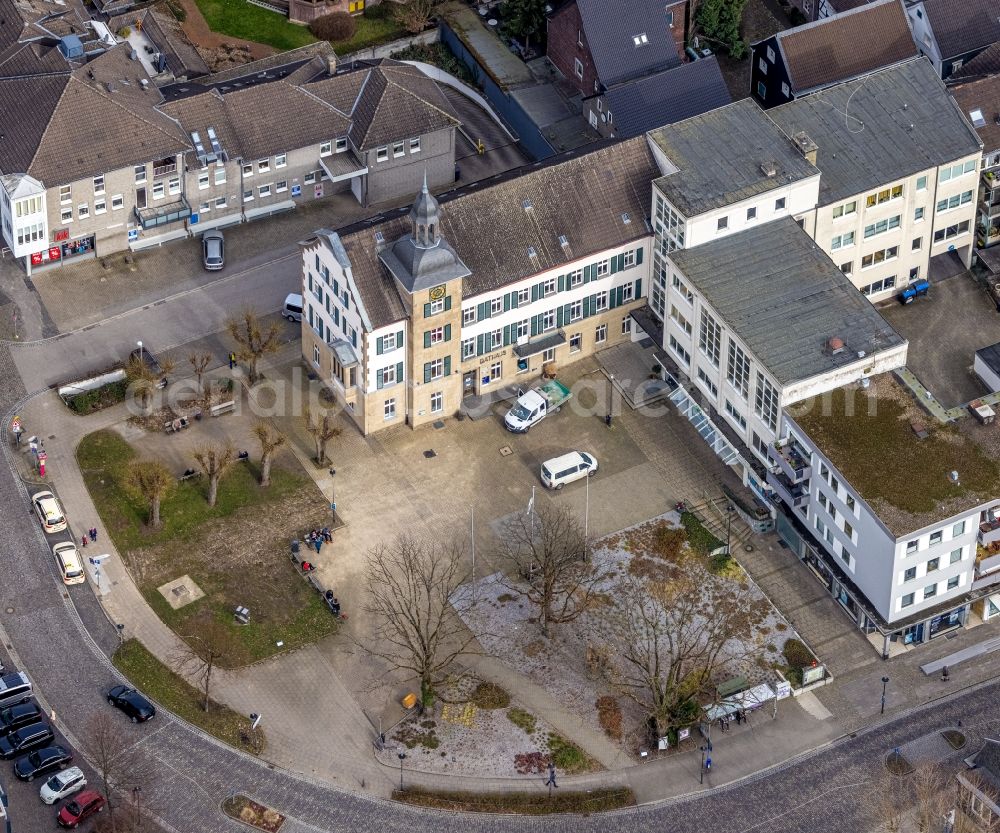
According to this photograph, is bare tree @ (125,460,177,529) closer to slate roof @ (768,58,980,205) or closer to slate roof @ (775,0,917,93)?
slate roof @ (768,58,980,205)

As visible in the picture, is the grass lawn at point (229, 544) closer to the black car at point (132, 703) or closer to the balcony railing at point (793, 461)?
the black car at point (132, 703)

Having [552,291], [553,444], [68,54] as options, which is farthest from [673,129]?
[68,54]

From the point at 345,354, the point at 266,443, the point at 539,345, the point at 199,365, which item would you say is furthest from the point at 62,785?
the point at 539,345

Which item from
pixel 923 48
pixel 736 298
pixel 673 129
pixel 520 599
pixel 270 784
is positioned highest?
pixel 923 48

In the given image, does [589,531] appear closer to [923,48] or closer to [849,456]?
[849,456]

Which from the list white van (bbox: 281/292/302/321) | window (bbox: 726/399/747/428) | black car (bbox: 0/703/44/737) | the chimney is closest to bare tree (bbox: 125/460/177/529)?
white van (bbox: 281/292/302/321)

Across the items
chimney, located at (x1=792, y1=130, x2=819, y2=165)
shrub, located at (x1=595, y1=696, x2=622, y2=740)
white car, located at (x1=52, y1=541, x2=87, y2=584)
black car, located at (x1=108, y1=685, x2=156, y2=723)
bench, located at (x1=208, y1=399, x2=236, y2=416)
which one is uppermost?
chimney, located at (x1=792, y1=130, x2=819, y2=165)
